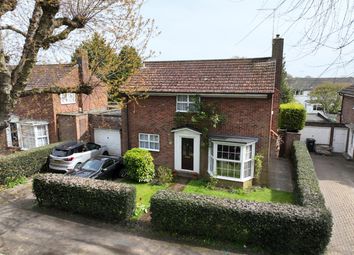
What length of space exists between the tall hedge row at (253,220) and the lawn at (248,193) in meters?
2.83

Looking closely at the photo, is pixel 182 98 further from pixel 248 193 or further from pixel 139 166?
pixel 248 193

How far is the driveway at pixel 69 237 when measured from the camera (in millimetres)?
8195

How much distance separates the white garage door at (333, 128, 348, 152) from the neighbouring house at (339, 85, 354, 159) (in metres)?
0.62

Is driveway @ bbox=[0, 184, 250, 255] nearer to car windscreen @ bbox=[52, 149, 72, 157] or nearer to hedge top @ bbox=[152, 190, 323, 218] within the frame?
hedge top @ bbox=[152, 190, 323, 218]

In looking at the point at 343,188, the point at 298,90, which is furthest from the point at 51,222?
the point at 298,90

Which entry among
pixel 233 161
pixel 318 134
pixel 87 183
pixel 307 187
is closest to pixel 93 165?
pixel 87 183

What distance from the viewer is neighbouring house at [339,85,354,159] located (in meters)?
20.1

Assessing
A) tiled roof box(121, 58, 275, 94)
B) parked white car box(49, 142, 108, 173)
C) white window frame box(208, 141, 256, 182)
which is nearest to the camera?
white window frame box(208, 141, 256, 182)

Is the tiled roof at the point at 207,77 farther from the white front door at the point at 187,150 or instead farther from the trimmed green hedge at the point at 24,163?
the trimmed green hedge at the point at 24,163

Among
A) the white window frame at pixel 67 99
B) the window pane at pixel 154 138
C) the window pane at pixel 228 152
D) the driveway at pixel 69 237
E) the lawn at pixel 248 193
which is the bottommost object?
the lawn at pixel 248 193

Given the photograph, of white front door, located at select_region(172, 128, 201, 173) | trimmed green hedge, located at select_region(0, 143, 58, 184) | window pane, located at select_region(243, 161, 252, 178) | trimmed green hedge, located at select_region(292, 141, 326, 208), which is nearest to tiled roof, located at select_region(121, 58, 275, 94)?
white front door, located at select_region(172, 128, 201, 173)

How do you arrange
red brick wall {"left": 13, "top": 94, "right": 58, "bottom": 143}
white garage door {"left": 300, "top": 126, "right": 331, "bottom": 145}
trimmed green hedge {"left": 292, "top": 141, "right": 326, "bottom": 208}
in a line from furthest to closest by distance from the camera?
white garage door {"left": 300, "top": 126, "right": 331, "bottom": 145} < red brick wall {"left": 13, "top": 94, "right": 58, "bottom": 143} < trimmed green hedge {"left": 292, "top": 141, "right": 326, "bottom": 208}

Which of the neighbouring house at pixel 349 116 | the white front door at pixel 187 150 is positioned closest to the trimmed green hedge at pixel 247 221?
the white front door at pixel 187 150

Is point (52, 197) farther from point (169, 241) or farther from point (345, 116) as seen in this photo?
point (345, 116)
